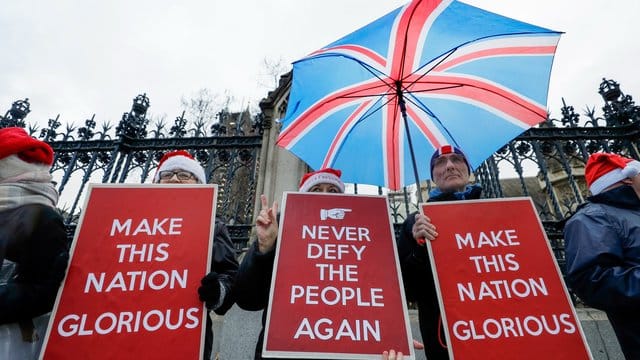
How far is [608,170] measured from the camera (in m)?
2.23

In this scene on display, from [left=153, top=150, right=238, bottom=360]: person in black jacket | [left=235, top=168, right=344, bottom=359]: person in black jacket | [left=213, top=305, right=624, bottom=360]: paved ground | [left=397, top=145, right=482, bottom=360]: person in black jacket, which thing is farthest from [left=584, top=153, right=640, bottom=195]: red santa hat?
[left=153, top=150, right=238, bottom=360]: person in black jacket

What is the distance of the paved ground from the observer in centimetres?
333

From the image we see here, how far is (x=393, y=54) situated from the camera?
2590 mm

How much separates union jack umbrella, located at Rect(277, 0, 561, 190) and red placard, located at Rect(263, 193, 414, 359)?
2.27 feet

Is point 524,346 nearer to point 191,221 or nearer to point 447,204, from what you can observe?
point 447,204

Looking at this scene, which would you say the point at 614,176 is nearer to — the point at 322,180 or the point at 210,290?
the point at 322,180

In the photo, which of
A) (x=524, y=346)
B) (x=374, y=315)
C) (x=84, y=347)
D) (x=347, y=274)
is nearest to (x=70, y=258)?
(x=84, y=347)

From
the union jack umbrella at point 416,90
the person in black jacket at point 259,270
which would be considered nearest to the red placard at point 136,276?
the person in black jacket at point 259,270

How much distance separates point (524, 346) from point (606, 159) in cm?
146

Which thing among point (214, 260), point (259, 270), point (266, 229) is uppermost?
point (266, 229)

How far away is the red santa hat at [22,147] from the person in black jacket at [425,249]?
2.41m

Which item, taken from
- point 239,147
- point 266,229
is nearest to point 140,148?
point 239,147

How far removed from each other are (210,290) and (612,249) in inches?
89.0

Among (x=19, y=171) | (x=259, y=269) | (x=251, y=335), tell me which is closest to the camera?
(x=19, y=171)
